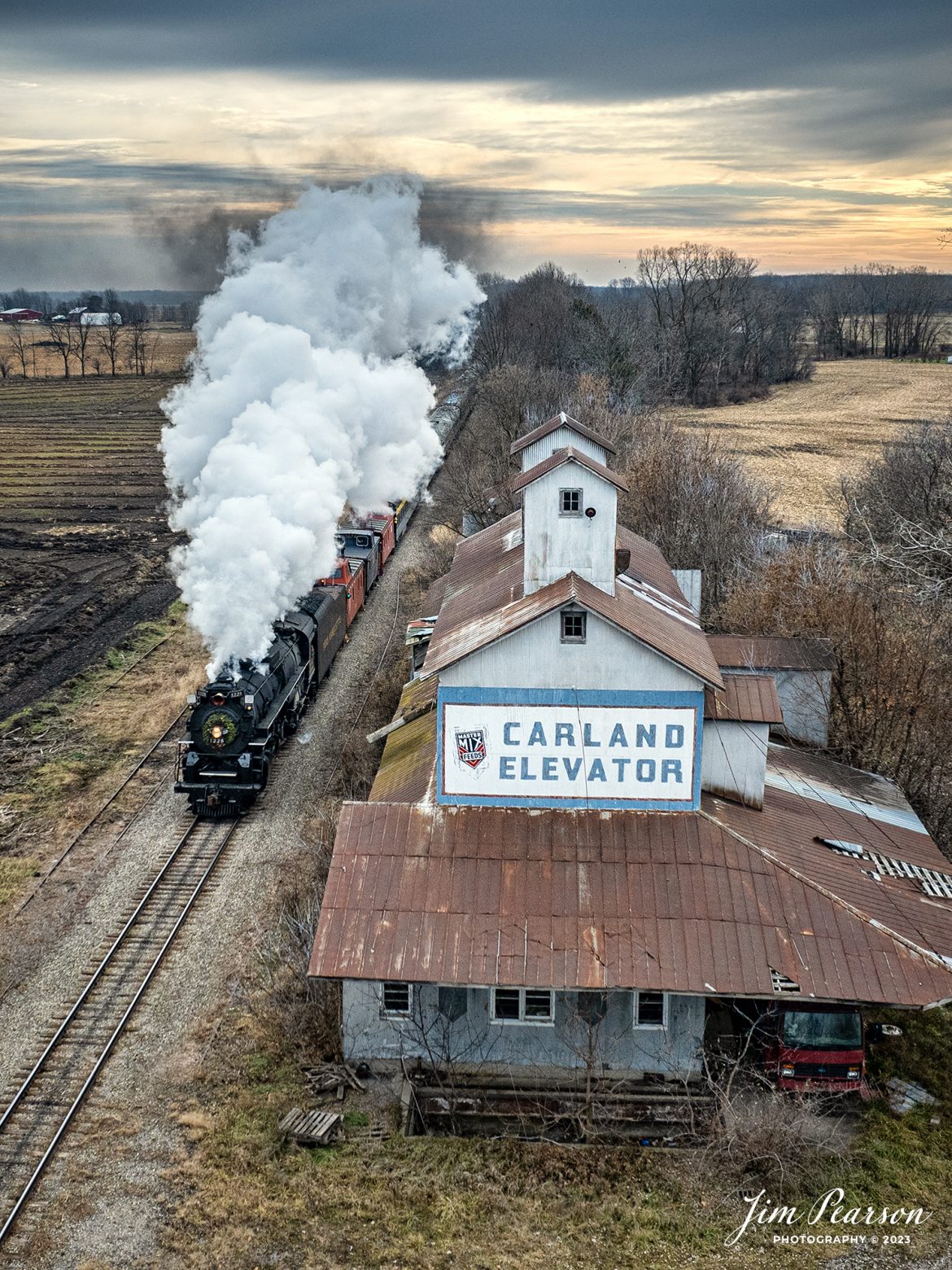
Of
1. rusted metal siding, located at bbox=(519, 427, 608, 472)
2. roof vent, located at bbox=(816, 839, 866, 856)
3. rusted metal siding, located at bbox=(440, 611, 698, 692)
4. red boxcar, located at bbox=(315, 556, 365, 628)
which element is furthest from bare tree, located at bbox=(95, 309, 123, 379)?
roof vent, located at bbox=(816, 839, 866, 856)

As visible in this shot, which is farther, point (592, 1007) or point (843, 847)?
point (843, 847)

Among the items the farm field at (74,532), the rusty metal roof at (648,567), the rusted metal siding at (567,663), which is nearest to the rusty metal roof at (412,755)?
the rusted metal siding at (567,663)

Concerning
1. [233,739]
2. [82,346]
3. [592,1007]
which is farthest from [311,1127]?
[82,346]

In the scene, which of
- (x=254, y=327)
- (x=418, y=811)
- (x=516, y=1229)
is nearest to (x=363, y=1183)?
(x=516, y=1229)

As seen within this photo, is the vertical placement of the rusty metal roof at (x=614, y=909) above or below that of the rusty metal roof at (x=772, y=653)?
below

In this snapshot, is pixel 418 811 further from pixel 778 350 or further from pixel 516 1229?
pixel 778 350

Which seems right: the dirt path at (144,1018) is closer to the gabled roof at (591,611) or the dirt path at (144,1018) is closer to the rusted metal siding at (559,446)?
the gabled roof at (591,611)

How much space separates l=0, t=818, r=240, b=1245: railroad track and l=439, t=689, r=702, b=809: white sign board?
721 centimetres

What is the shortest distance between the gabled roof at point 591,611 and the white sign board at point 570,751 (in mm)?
732

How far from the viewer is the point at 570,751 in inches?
698

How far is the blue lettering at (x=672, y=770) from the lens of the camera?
17.5 m

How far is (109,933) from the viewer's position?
2069cm
